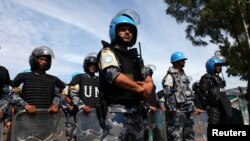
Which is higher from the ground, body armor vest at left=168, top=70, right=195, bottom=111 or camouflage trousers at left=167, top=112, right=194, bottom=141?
body armor vest at left=168, top=70, right=195, bottom=111

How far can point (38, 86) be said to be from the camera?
18.5 feet

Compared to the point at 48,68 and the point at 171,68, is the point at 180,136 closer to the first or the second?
the point at 171,68

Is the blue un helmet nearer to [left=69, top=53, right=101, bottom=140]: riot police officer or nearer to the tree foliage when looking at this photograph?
[left=69, top=53, right=101, bottom=140]: riot police officer

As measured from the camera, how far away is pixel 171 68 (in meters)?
6.92

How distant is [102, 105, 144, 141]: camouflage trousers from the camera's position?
3.15 metres

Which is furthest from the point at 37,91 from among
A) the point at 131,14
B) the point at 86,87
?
the point at 131,14

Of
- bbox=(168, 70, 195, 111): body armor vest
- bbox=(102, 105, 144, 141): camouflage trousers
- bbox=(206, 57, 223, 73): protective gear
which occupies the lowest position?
bbox=(102, 105, 144, 141): camouflage trousers

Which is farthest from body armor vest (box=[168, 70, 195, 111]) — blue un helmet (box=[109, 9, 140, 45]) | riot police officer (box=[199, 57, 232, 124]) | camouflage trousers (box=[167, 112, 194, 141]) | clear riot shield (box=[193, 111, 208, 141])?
blue un helmet (box=[109, 9, 140, 45])

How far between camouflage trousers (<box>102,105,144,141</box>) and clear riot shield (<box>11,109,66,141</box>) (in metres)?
2.47

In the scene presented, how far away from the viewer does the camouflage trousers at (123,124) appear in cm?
315

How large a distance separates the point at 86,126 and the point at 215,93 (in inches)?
101

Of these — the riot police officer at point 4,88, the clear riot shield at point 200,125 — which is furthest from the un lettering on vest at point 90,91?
the clear riot shield at point 200,125

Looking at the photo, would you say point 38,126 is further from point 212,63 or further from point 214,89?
point 212,63

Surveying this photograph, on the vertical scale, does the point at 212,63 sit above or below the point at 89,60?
below
